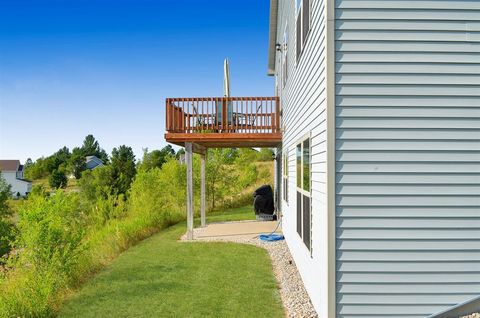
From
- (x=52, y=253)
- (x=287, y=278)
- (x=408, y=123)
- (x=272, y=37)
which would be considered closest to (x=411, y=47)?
(x=408, y=123)

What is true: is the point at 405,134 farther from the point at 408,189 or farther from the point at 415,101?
the point at 408,189

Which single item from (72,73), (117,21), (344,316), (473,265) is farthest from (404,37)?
(72,73)

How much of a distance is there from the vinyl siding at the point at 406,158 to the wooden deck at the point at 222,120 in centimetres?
645

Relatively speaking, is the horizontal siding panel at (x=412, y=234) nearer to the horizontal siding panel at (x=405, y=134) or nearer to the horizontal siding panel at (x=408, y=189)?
the horizontal siding panel at (x=408, y=189)

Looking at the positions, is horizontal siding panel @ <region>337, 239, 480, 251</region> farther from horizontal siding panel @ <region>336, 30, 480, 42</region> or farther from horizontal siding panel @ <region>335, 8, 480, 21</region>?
horizontal siding panel @ <region>335, 8, 480, 21</region>

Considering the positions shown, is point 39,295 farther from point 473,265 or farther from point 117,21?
point 117,21

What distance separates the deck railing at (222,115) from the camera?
9.75 m

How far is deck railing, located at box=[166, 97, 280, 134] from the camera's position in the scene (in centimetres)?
975

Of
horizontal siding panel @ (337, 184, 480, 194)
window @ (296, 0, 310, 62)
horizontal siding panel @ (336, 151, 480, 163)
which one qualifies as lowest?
horizontal siding panel @ (337, 184, 480, 194)

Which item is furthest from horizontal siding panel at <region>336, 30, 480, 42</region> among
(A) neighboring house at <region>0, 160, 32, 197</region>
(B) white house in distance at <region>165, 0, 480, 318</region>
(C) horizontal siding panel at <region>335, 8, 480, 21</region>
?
(A) neighboring house at <region>0, 160, 32, 197</region>

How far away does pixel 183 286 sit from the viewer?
584cm

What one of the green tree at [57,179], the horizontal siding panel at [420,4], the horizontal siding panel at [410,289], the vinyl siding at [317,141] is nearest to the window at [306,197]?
the vinyl siding at [317,141]

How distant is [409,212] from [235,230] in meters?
7.69

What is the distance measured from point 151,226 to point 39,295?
6658 mm
